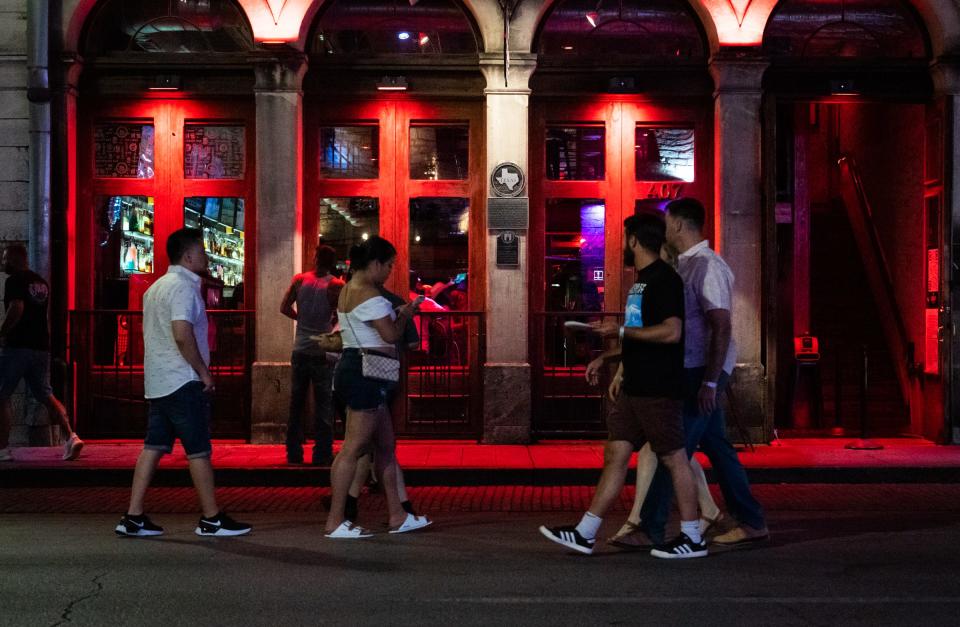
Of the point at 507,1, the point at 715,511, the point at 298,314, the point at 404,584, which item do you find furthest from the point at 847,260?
the point at 404,584

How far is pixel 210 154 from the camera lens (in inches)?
518

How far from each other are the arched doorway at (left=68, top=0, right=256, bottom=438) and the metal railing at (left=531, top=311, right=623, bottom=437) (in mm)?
3131

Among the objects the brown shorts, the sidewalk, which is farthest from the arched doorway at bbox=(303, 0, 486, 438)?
the brown shorts

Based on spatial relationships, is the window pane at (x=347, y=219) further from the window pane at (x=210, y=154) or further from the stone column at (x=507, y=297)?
the stone column at (x=507, y=297)

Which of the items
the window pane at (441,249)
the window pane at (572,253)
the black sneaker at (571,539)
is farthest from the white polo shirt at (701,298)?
the window pane at (441,249)

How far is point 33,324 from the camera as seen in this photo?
11.0m

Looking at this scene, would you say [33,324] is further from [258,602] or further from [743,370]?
[743,370]

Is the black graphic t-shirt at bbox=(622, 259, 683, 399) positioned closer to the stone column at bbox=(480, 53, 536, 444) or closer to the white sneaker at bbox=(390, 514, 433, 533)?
the white sneaker at bbox=(390, 514, 433, 533)

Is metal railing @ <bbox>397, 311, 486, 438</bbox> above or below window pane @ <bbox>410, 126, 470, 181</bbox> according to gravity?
below

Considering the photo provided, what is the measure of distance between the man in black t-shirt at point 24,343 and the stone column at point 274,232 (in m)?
2.05

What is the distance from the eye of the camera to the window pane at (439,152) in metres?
13.2

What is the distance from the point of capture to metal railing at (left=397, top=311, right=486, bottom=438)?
12750 mm

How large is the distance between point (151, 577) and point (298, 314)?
4933 mm

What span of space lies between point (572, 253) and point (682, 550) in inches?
261
